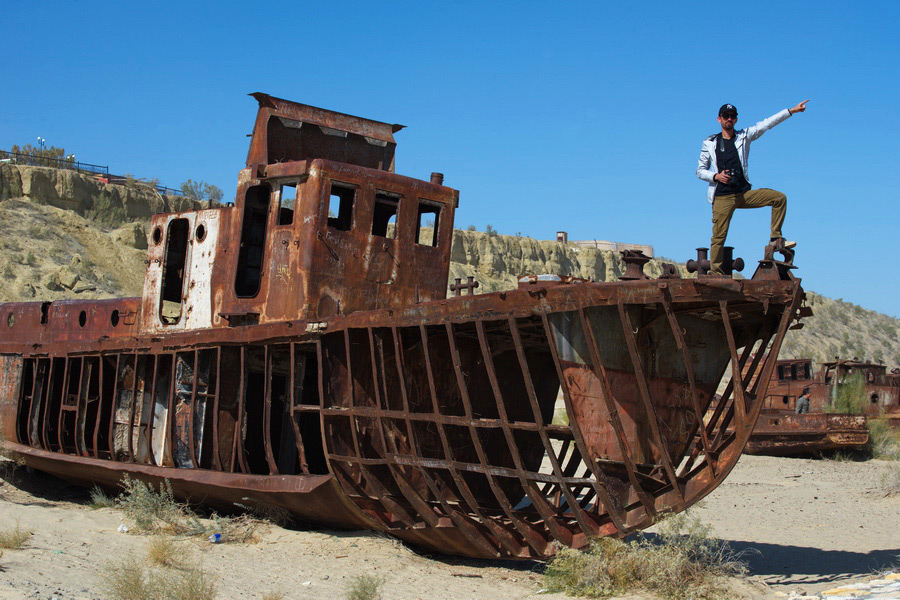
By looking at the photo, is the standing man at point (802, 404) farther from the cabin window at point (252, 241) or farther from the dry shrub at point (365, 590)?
the dry shrub at point (365, 590)

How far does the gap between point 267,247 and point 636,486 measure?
5226 mm

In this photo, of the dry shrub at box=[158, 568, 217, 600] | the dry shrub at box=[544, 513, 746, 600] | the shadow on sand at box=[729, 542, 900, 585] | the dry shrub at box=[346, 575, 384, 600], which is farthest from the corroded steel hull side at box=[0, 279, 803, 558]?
the dry shrub at box=[158, 568, 217, 600]

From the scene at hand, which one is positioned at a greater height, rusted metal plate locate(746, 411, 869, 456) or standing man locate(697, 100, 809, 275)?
standing man locate(697, 100, 809, 275)

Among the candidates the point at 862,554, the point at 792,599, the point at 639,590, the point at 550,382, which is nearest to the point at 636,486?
the point at 639,590

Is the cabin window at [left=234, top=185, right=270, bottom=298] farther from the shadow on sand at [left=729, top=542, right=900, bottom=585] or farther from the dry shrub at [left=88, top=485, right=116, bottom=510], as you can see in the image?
the shadow on sand at [left=729, top=542, right=900, bottom=585]

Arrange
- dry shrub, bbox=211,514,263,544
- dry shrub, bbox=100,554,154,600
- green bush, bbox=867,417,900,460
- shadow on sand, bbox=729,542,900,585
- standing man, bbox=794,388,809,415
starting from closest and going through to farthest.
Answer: dry shrub, bbox=100,554,154,600 → shadow on sand, bbox=729,542,900,585 → dry shrub, bbox=211,514,263,544 → green bush, bbox=867,417,900,460 → standing man, bbox=794,388,809,415

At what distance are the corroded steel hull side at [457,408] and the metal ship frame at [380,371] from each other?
26 millimetres

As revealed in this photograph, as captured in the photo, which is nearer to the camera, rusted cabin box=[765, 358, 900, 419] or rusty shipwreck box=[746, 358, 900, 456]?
rusty shipwreck box=[746, 358, 900, 456]

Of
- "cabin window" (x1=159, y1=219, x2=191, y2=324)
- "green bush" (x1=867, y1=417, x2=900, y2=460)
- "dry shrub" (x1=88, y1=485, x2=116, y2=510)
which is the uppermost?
"cabin window" (x1=159, y1=219, x2=191, y2=324)

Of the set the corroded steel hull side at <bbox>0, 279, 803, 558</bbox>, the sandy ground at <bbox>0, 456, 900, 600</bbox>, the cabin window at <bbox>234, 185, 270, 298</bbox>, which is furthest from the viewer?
the cabin window at <bbox>234, 185, 270, 298</bbox>

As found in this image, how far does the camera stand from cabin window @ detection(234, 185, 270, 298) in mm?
11230

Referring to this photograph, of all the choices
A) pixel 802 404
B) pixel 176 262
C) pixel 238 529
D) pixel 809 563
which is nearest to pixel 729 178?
pixel 809 563

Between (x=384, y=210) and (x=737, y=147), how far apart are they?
17.0 feet

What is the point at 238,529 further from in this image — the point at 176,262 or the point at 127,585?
the point at 176,262
